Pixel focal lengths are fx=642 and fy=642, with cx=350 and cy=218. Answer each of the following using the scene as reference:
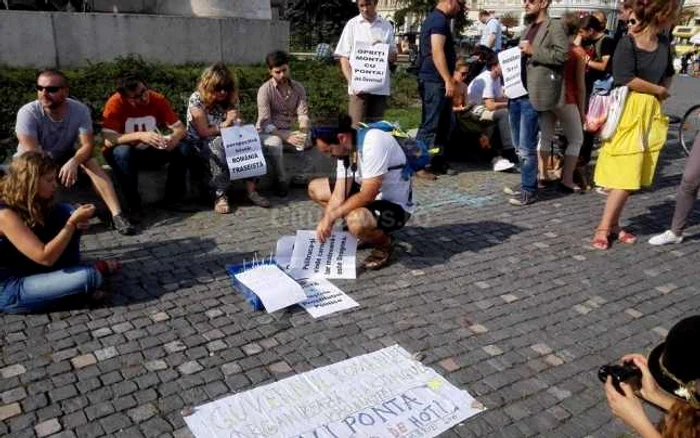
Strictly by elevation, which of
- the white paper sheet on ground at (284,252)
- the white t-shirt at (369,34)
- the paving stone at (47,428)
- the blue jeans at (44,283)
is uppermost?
the white t-shirt at (369,34)

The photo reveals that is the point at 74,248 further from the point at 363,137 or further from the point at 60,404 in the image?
the point at 363,137

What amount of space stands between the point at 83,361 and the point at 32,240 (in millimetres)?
746

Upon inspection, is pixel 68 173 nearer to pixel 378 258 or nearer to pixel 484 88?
pixel 378 258

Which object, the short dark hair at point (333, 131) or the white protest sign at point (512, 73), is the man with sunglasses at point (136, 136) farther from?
the white protest sign at point (512, 73)

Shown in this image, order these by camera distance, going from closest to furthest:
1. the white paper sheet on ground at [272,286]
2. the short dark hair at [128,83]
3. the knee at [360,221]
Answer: the white paper sheet on ground at [272,286] → the knee at [360,221] → the short dark hair at [128,83]

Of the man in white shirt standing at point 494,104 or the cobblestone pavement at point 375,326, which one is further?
the man in white shirt standing at point 494,104

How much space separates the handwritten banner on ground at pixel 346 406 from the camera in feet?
9.00

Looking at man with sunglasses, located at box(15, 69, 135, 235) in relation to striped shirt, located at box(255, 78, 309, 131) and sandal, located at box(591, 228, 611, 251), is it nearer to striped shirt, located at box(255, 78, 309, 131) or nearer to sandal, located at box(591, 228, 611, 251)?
striped shirt, located at box(255, 78, 309, 131)

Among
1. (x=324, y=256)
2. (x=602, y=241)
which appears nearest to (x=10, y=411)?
(x=324, y=256)

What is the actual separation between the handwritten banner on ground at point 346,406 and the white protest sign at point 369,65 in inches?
153

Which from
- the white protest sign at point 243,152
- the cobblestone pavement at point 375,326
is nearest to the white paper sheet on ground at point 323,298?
the cobblestone pavement at point 375,326

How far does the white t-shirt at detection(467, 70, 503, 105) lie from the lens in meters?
7.68

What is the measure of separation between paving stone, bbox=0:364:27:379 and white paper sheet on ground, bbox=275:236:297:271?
169 centimetres

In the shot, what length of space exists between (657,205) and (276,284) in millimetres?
4172
